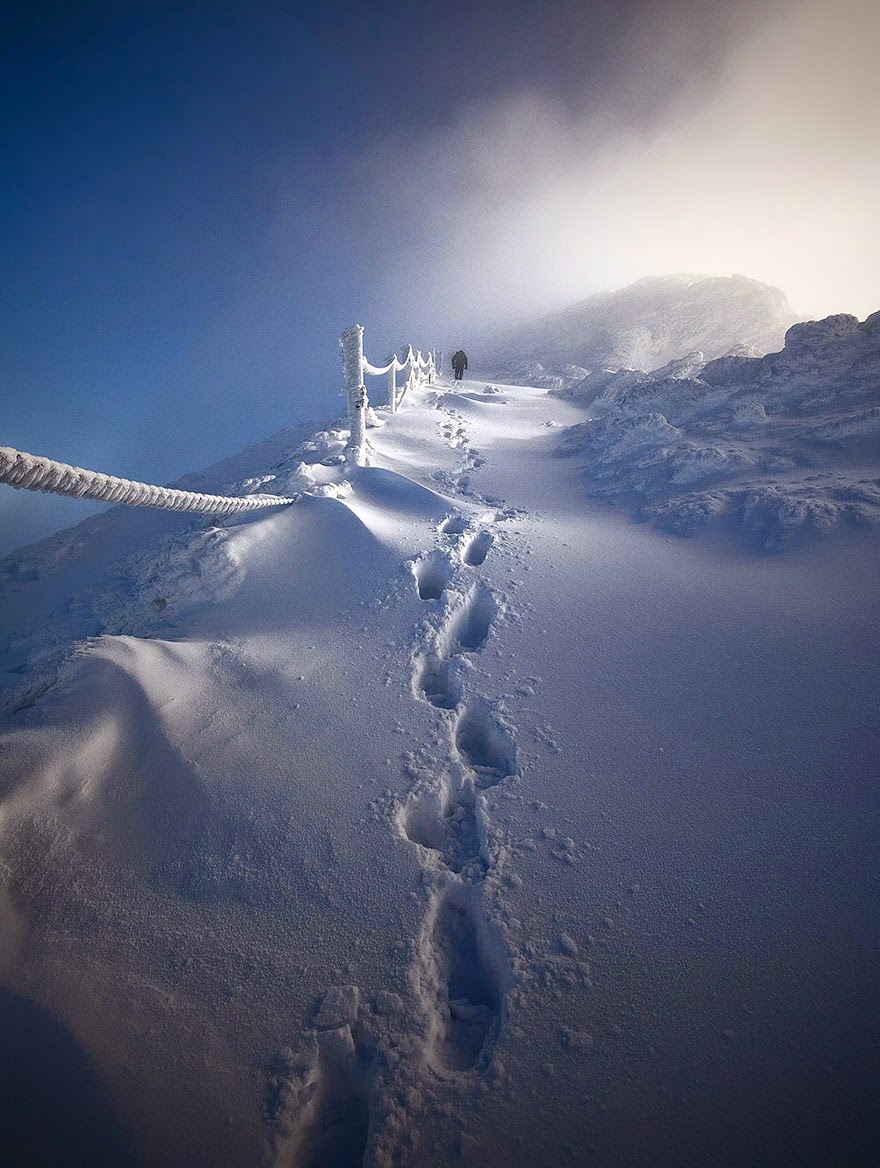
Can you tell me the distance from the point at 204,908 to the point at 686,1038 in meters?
2.63

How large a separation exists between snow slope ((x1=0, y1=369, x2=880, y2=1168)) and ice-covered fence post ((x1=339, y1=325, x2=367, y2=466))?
147 inches

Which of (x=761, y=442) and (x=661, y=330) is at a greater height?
(x=661, y=330)

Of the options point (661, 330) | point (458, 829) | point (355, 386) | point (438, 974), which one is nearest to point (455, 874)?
point (458, 829)

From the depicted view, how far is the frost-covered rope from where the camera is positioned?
273 cm

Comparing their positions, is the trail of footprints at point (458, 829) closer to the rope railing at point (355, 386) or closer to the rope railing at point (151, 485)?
the rope railing at point (151, 485)

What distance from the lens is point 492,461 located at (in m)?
8.67

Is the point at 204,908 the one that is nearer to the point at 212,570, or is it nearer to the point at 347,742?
the point at 347,742

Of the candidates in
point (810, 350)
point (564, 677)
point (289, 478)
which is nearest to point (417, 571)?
point (564, 677)

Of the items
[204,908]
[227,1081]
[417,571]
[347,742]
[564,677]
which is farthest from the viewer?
[417,571]

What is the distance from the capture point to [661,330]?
87.8ft

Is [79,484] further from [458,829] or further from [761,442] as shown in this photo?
[761,442]

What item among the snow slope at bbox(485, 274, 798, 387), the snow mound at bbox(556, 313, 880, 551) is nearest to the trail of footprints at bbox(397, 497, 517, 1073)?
the snow mound at bbox(556, 313, 880, 551)

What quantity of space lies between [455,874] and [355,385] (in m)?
7.38

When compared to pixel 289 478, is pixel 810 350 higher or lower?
higher
